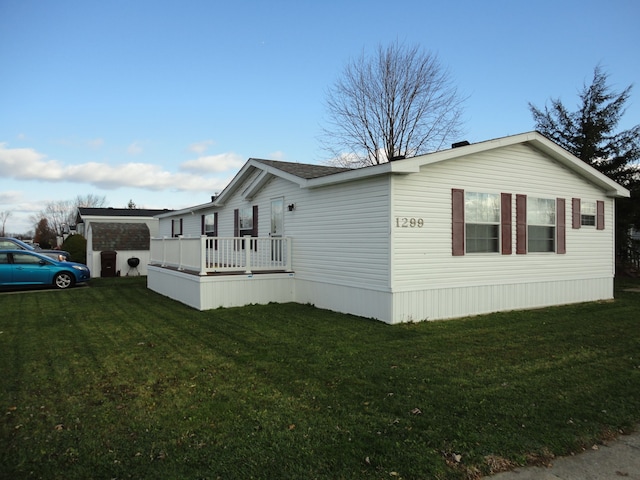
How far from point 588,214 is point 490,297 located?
181 inches

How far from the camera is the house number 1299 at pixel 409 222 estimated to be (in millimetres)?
8866

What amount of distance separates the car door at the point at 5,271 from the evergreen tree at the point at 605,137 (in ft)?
79.1

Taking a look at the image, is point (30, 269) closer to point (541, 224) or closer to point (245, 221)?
point (245, 221)

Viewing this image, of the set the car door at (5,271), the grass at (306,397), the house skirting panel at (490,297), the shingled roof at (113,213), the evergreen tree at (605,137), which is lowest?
the grass at (306,397)

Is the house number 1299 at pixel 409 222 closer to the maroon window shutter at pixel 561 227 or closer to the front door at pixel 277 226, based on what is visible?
the front door at pixel 277 226

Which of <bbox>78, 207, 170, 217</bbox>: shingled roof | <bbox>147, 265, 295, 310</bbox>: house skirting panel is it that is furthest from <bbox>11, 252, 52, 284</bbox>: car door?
<bbox>78, 207, 170, 217</bbox>: shingled roof

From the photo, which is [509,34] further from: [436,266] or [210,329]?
[210,329]

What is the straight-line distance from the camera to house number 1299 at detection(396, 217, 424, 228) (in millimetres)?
8866

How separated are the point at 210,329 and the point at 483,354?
4.74 metres

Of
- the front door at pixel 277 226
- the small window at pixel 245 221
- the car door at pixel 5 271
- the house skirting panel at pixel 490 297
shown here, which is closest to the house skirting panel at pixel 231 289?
the front door at pixel 277 226

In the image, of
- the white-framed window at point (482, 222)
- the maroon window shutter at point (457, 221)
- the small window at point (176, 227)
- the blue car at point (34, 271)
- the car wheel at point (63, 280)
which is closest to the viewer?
the maroon window shutter at point (457, 221)

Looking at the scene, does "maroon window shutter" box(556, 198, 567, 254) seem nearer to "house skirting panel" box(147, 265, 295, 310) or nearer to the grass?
the grass

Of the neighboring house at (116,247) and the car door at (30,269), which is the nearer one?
the car door at (30,269)

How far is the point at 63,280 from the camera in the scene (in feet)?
50.0
